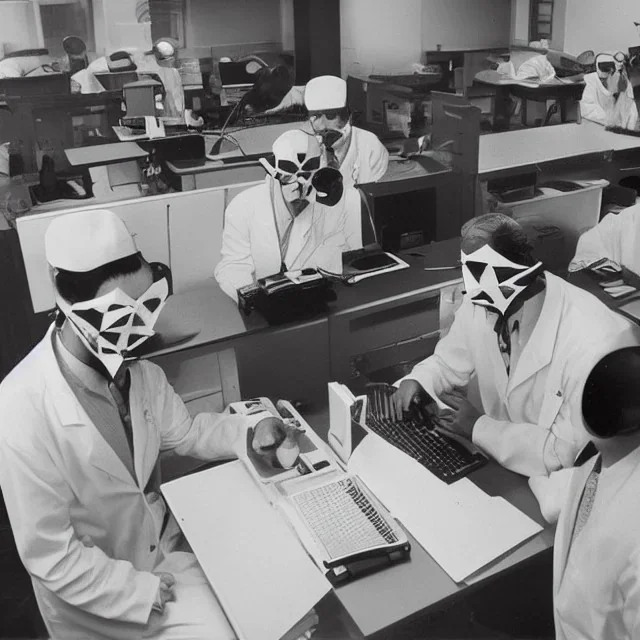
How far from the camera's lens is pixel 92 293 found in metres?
1.46

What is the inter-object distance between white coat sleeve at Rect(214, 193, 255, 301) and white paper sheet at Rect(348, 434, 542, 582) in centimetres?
76

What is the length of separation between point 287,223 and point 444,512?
114cm

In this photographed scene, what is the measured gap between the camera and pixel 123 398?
165 centimetres

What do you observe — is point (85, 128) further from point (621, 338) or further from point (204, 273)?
point (621, 338)

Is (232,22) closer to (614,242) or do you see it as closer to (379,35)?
(379,35)

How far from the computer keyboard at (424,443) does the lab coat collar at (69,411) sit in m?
0.67

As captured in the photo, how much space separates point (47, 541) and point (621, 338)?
3.83 feet

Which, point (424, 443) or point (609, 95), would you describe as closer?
point (424, 443)

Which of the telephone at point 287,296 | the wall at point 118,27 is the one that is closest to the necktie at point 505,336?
the telephone at point 287,296

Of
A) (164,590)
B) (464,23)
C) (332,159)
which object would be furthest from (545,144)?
(164,590)

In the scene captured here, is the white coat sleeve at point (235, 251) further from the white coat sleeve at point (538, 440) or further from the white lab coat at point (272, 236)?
the white coat sleeve at point (538, 440)

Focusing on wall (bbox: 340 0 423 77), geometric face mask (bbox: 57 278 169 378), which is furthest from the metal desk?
wall (bbox: 340 0 423 77)

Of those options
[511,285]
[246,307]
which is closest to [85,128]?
[246,307]

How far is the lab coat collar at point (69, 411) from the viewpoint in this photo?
1.47 meters
